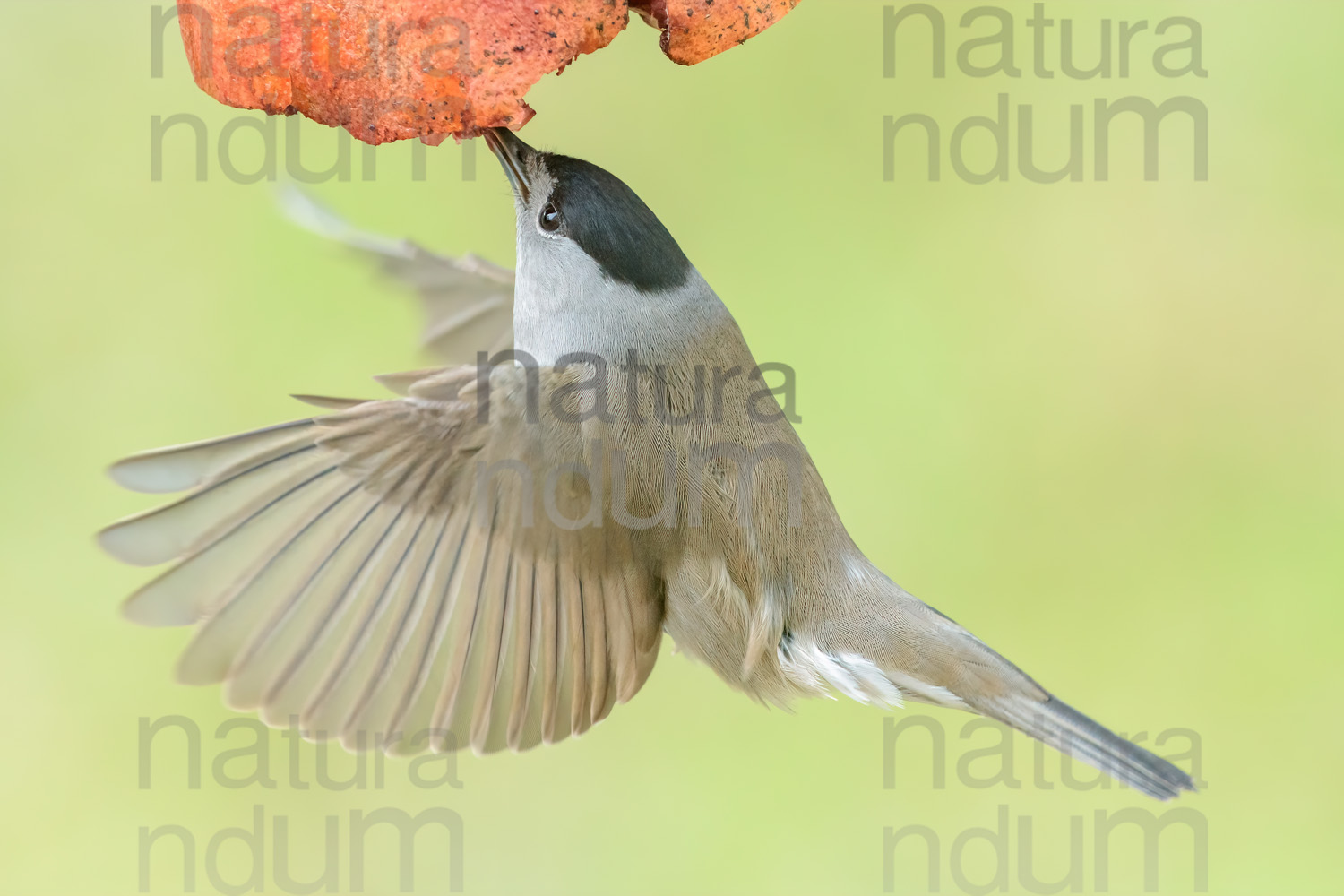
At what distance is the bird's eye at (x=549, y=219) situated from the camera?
4.60 ft

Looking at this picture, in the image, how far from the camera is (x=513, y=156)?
4.52 feet

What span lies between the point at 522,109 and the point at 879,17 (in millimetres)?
1499

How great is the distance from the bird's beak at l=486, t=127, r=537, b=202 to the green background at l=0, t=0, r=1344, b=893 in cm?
82

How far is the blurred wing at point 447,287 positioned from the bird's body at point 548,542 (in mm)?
413

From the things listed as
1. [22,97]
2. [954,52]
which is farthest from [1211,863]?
[22,97]

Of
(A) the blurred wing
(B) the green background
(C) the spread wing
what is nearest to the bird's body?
(C) the spread wing

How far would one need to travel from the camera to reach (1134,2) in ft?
8.11

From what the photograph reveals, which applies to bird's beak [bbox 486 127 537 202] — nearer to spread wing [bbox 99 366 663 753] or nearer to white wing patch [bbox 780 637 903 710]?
spread wing [bbox 99 366 663 753]

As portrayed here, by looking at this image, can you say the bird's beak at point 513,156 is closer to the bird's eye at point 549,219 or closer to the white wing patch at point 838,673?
the bird's eye at point 549,219

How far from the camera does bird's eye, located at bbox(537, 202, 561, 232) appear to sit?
1401 mm

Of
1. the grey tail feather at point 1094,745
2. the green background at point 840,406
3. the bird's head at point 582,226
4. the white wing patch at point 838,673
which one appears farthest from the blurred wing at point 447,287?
the grey tail feather at point 1094,745

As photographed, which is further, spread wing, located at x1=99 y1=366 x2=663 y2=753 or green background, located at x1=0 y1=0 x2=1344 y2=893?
green background, located at x1=0 y1=0 x2=1344 y2=893

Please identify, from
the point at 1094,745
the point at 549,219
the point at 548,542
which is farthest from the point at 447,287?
the point at 1094,745

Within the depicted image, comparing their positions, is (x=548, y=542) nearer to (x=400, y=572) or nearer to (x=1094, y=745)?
(x=400, y=572)
